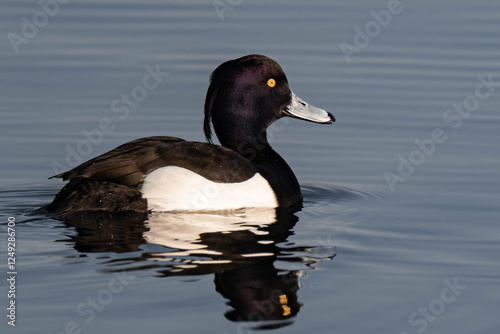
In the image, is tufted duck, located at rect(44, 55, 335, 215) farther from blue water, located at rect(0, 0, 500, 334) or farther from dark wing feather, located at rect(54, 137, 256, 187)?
blue water, located at rect(0, 0, 500, 334)

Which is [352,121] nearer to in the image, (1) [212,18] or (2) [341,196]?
(2) [341,196]

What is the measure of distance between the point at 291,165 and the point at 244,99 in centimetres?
113

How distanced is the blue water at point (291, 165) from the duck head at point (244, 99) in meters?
0.71

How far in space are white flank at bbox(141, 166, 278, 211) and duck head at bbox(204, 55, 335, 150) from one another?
69 cm

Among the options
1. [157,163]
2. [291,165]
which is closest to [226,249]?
[157,163]

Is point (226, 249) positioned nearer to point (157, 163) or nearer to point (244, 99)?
point (157, 163)

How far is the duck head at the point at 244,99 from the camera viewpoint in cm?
795

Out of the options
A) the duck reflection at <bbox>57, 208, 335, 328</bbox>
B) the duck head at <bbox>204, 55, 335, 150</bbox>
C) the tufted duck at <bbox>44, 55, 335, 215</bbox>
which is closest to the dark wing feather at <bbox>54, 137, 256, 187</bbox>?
the tufted duck at <bbox>44, 55, 335, 215</bbox>

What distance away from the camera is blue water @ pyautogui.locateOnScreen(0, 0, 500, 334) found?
5566mm

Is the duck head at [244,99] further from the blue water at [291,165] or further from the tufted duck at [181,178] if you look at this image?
the blue water at [291,165]

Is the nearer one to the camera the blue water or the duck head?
the blue water

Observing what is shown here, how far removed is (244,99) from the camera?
317 inches

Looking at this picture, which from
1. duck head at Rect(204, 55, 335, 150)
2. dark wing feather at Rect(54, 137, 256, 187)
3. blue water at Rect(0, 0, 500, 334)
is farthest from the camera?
duck head at Rect(204, 55, 335, 150)

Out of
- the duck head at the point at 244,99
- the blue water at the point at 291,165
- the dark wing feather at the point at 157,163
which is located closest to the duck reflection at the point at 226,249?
the blue water at the point at 291,165
